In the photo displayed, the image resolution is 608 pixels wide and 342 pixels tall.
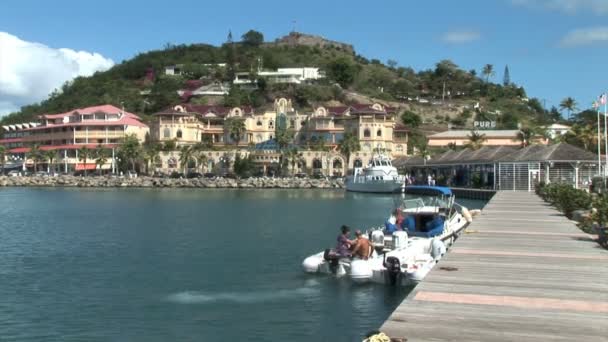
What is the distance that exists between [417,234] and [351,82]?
154358 millimetres

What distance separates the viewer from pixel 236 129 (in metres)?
123

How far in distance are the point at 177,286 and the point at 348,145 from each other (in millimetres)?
92579

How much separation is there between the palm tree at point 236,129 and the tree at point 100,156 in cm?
2321

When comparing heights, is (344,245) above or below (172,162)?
below

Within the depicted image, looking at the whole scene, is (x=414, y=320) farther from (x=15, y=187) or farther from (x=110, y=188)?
(x=15, y=187)

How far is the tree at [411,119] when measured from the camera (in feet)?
497

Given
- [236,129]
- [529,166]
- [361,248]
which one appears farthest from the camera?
[236,129]

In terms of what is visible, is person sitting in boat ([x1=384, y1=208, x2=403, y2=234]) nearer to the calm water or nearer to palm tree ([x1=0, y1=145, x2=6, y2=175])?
the calm water

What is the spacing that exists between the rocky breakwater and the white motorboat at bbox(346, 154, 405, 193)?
41.3 ft

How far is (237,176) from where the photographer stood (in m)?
118

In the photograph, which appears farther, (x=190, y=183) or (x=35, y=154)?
(x=35, y=154)

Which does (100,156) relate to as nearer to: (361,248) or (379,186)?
(379,186)

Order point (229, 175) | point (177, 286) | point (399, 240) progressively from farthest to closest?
Result: point (229, 175), point (399, 240), point (177, 286)

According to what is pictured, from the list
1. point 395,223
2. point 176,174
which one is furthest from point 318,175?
point 395,223
